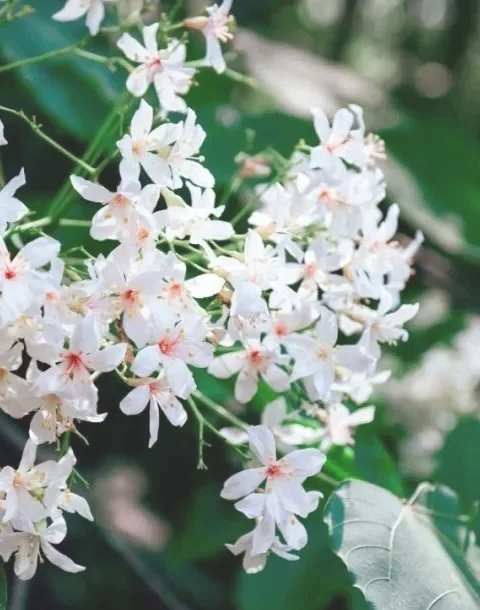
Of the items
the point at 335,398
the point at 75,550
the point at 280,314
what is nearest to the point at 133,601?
the point at 75,550

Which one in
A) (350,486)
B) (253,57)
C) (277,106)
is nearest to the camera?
(350,486)

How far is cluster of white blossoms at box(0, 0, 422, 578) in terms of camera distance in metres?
0.67

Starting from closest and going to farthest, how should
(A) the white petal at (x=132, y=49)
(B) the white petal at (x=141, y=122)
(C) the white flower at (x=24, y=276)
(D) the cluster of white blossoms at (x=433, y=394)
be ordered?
(C) the white flower at (x=24, y=276) < (B) the white petal at (x=141, y=122) < (A) the white petal at (x=132, y=49) < (D) the cluster of white blossoms at (x=433, y=394)

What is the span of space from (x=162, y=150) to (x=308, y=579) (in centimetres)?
63

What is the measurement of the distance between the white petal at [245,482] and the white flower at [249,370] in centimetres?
7

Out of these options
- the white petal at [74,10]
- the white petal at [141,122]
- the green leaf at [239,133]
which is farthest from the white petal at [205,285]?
the green leaf at [239,133]

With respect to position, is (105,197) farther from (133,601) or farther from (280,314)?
(133,601)

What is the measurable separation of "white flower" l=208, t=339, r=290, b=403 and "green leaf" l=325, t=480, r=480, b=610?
0.11 metres

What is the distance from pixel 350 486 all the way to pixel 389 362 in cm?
89

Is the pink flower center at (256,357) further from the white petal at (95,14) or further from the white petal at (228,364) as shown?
the white petal at (95,14)

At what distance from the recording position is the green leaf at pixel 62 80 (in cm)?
133

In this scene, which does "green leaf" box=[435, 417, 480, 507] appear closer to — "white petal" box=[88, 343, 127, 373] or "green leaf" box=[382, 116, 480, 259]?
"green leaf" box=[382, 116, 480, 259]

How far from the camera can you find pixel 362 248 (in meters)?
0.87

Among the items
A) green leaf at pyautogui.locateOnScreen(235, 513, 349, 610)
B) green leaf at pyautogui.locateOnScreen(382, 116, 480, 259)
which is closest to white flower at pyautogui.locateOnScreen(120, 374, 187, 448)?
green leaf at pyautogui.locateOnScreen(235, 513, 349, 610)
